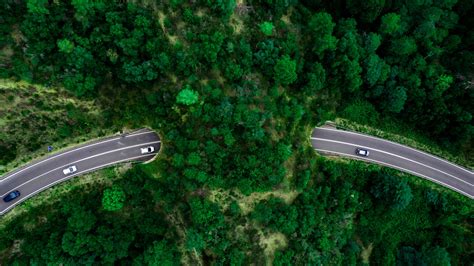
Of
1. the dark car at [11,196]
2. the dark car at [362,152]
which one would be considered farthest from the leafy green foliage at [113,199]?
the dark car at [362,152]

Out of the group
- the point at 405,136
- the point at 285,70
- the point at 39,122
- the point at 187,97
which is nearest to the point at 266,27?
Result: the point at 285,70

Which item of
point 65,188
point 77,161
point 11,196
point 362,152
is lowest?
point 65,188

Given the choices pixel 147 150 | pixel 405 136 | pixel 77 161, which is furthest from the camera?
pixel 405 136

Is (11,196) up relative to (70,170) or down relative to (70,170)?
down

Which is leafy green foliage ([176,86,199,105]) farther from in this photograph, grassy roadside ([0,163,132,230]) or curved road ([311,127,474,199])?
A: curved road ([311,127,474,199])

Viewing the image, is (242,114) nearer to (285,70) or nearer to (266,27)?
(285,70)

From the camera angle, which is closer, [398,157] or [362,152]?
[362,152]

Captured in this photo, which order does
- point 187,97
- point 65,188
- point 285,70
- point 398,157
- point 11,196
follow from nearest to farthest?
point 187,97 < point 285,70 < point 11,196 < point 65,188 < point 398,157
